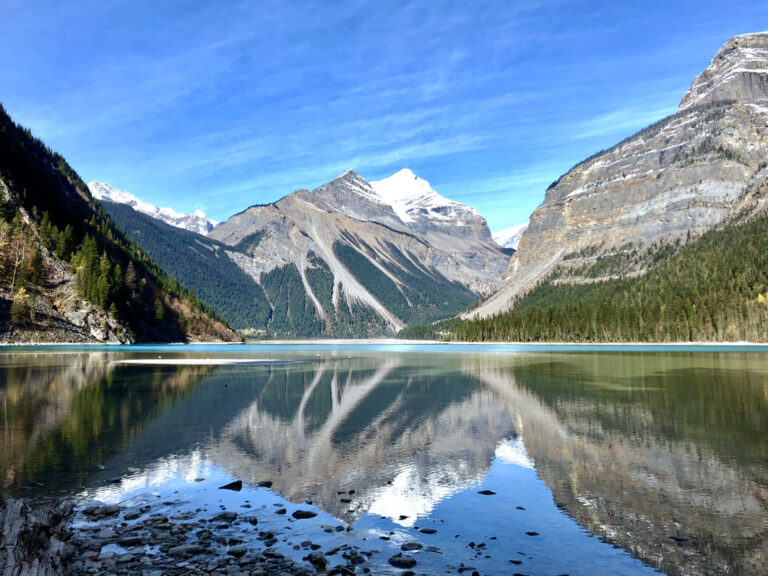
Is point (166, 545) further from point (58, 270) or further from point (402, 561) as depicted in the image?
point (58, 270)

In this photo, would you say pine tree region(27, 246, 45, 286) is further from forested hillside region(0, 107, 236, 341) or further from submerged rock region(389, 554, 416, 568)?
submerged rock region(389, 554, 416, 568)

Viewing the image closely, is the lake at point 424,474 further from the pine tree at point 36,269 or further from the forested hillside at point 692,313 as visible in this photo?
the forested hillside at point 692,313

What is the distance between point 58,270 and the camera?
125m

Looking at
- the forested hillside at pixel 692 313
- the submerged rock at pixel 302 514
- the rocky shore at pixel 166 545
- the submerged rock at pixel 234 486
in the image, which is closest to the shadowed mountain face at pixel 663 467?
the rocky shore at pixel 166 545

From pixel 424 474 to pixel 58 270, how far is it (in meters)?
134

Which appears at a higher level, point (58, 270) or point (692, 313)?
point (58, 270)

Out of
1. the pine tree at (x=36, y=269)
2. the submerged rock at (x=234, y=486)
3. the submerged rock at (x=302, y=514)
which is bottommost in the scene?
the submerged rock at (x=234, y=486)

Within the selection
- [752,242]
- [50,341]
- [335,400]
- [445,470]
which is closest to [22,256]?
[50,341]

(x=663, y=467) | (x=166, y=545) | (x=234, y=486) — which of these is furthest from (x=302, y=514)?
(x=663, y=467)

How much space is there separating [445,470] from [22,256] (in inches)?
5031

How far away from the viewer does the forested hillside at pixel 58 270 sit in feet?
370

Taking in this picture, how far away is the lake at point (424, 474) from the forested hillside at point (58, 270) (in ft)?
287

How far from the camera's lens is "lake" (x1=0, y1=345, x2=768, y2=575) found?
499 inches

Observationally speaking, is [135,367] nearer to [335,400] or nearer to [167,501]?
[335,400]
